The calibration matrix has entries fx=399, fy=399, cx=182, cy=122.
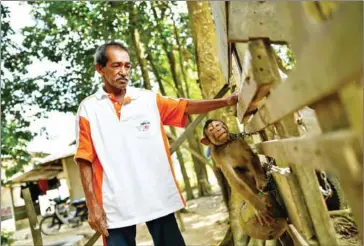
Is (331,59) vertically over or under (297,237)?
over

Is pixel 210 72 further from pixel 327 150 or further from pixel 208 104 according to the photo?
pixel 327 150

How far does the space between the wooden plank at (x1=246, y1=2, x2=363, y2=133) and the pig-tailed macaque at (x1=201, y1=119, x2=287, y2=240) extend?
3.71ft

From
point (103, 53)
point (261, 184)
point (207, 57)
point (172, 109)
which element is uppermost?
point (207, 57)

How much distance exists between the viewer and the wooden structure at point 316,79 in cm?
62

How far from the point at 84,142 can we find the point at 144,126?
1.03 feet

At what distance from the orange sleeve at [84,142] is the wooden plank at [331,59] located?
4.44ft

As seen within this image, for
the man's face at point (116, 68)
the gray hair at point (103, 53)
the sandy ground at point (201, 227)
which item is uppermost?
the gray hair at point (103, 53)

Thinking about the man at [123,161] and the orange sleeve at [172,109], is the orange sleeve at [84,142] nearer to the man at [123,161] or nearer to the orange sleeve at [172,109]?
the man at [123,161]

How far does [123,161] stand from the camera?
2.01 meters

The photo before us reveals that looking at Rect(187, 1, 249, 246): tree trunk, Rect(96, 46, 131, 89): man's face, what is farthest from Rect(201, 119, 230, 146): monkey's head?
Rect(187, 1, 249, 246): tree trunk

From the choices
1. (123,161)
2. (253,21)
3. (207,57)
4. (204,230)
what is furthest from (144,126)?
(204,230)

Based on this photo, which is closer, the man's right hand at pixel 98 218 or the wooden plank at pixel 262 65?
the wooden plank at pixel 262 65

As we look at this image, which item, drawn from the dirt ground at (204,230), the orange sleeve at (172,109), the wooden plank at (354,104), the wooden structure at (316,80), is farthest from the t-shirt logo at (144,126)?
the dirt ground at (204,230)

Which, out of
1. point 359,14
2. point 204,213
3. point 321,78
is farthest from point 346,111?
point 204,213
